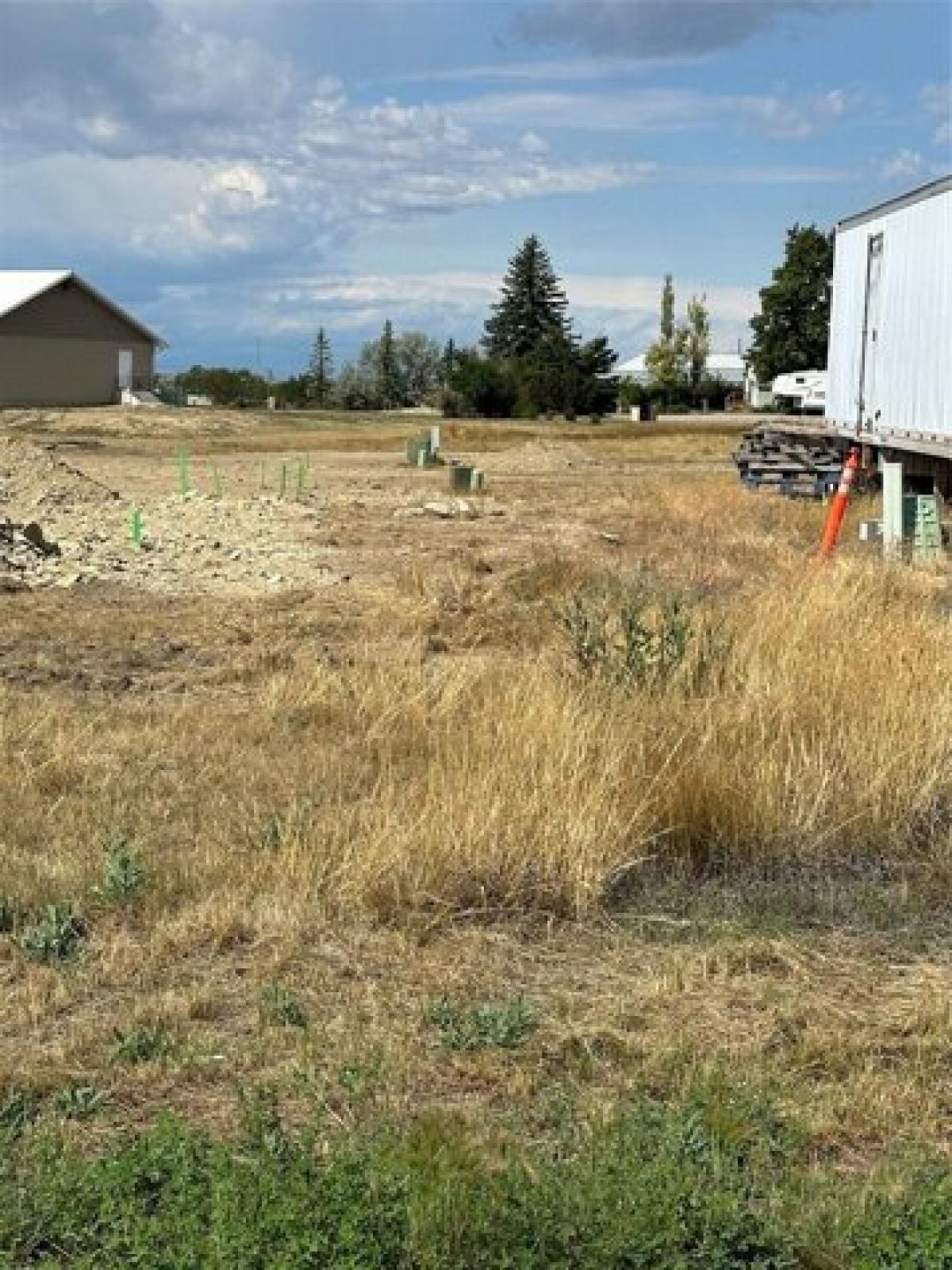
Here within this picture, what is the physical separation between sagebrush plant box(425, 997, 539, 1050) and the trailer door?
19.4 meters

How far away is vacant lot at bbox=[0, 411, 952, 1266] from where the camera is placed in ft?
14.5

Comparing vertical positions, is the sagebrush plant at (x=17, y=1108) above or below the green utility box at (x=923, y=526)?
below

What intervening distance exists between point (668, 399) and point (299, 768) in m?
85.1

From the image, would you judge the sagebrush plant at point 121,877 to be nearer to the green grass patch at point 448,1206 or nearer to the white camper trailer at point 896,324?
the green grass patch at point 448,1206

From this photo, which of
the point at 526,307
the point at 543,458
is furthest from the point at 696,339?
the point at 543,458

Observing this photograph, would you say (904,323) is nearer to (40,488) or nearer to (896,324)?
(896,324)

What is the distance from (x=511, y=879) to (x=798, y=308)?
260 feet

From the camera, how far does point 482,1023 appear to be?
15.6ft

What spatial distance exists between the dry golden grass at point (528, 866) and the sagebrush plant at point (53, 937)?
0.05 m

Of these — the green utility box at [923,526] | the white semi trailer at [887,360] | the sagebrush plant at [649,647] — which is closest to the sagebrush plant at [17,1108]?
the sagebrush plant at [649,647]

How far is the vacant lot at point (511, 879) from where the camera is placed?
4.41 metres

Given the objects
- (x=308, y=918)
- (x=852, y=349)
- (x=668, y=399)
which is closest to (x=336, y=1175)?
(x=308, y=918)

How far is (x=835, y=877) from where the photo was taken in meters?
6.34

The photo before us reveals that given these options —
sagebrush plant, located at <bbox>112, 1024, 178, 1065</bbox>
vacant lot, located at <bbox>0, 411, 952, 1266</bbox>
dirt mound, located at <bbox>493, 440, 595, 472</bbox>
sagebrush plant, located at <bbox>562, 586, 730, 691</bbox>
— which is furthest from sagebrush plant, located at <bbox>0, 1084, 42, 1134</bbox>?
dirt mound, located at <bbox>493, 440, 595, 472</bbox>
